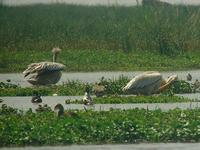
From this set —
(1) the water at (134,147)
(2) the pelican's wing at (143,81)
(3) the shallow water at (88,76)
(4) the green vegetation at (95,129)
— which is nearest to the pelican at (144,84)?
(2) the pelican's wing at (143,81)

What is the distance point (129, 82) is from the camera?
64.7 ft

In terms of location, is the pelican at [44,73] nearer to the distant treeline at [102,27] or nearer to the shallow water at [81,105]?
the shallow water at [81,105]

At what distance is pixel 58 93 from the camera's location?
19.9 metres

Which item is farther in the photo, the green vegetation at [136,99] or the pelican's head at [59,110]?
the green vegetation at [136,99]

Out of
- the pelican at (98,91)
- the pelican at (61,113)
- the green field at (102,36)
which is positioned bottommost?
the pelican at (61,113)

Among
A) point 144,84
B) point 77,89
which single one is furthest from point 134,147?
point 77,89

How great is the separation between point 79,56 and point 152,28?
4245 millimetres

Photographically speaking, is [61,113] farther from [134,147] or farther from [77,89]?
[77,89]

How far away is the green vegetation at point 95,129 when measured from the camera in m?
13.4

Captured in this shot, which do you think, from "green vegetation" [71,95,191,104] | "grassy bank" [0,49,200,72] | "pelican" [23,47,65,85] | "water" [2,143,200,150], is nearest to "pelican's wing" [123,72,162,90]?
"green vegetation" [71,95,191,104]

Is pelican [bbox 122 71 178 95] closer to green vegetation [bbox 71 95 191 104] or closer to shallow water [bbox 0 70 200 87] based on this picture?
green vegetation [bbox 71 95 191 104]

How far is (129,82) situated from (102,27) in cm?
1499

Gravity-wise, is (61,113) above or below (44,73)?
below

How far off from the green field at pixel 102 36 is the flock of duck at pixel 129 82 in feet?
20.1
